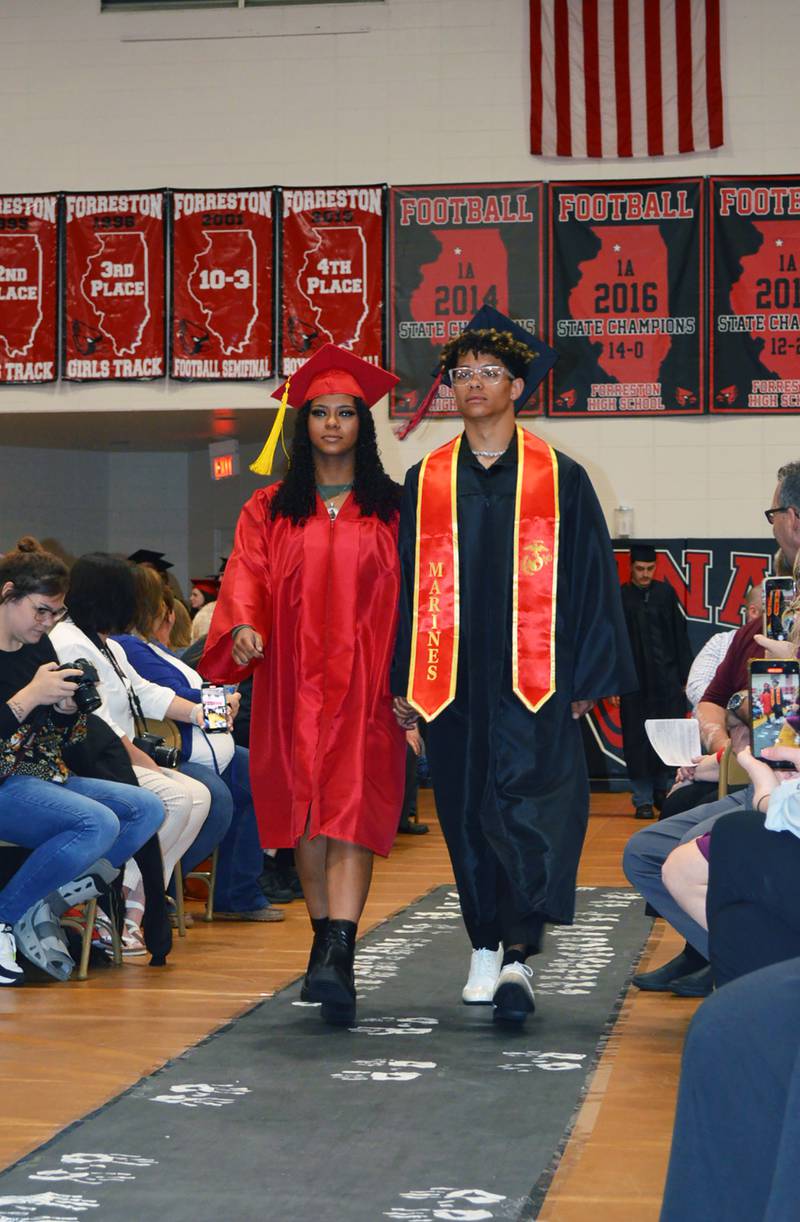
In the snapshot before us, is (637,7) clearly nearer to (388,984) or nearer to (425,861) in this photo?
(425,861)

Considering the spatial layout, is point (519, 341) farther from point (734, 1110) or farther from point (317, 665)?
point (734, 1110)

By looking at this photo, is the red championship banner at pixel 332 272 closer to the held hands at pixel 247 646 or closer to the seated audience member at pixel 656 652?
the seated audience member at pixel 656 652

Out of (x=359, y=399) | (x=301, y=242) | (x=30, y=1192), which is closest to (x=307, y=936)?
(x=359, y=399)

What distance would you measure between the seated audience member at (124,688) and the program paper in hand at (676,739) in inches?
59.8

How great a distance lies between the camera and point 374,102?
11.2 meters

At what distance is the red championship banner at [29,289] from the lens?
11.3m

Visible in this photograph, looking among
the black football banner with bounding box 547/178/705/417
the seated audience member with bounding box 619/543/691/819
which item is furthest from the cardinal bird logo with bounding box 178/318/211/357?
the seated audience member with bounding box 619/543/691/819

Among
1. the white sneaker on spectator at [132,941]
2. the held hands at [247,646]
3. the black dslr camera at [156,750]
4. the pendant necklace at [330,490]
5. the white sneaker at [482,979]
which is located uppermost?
the pendant necklace at [330,490]

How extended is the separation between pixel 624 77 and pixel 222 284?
3.09m

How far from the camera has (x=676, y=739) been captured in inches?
177

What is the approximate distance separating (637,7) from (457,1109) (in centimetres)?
950

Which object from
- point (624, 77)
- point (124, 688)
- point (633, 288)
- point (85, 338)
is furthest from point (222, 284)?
point (124, 688)

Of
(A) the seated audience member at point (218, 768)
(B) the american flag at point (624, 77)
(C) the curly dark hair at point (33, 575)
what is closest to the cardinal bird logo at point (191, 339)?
(B) the american flag at point (624, 77)

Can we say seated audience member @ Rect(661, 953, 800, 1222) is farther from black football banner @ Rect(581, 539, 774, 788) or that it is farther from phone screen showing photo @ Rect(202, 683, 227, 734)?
black football banner @ Rect(581, 539, 774, 788)
